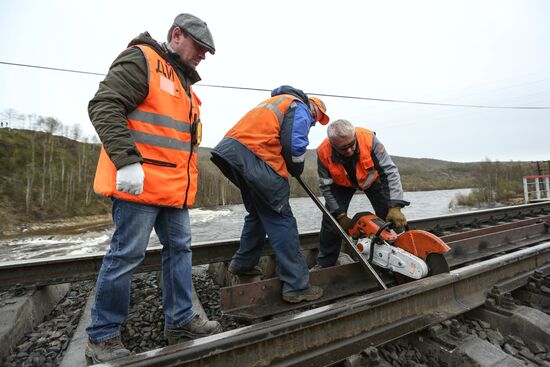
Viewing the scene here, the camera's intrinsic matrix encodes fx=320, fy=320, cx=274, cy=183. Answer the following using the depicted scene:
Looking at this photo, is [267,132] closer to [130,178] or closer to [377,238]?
[130,178]

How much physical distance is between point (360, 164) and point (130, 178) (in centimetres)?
257

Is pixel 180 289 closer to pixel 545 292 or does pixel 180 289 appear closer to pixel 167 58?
pixel 167 58

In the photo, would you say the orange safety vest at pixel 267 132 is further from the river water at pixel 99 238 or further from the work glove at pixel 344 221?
the river water at pixel 99 238

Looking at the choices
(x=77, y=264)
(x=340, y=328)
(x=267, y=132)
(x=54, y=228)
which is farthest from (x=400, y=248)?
(x=54, y=228)

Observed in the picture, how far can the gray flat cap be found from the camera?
213 centimetres

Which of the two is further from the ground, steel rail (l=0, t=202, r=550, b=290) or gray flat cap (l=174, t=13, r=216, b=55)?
gray flat cap (l=174, t=13, r=216, b=55)

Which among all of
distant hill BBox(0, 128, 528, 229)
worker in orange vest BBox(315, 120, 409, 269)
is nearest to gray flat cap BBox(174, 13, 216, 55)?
worker in orange vest BBox(315, 120, 409, 269)

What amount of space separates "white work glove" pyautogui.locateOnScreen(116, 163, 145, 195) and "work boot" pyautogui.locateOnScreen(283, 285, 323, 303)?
149 cm

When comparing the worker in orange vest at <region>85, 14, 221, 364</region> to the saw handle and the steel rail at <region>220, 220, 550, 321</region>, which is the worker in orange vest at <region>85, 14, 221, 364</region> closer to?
the steel rail at <region>220, 220, 550, 321</region>

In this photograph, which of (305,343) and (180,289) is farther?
(180,289)

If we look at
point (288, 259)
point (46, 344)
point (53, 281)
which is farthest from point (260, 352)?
point (53, 281)

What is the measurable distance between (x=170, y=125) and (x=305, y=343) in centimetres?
155

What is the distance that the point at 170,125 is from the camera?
2.07 m

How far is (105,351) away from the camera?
1.82 m
